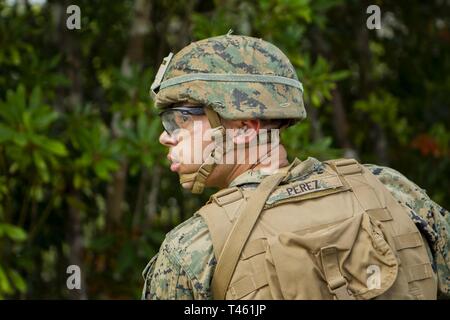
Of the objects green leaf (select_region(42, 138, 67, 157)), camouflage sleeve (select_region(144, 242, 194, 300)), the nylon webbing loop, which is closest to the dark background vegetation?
green leaf (select_region(42, 138, 67, 157))

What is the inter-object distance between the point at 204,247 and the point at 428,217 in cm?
56

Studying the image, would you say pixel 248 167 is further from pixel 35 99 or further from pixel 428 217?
pixel 35 99

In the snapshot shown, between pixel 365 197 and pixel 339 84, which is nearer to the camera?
pixel 365 197

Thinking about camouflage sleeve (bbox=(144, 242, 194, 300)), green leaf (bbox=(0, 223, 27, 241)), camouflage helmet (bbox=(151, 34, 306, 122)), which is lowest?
green leaf (bbox=(0, 223, 27, 241))

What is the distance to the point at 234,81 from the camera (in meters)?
2.35

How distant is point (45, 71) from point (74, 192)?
71cm

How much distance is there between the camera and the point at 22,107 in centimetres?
448

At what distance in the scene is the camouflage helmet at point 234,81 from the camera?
2326 mm

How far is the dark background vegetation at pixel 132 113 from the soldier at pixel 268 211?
7.30ft

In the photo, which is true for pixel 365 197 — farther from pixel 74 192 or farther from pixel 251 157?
pixel 74 192

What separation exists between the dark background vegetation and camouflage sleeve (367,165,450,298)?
7.89ft

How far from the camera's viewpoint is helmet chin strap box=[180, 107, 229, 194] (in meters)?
2.34

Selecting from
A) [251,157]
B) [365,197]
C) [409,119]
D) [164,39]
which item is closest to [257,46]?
[251,157]

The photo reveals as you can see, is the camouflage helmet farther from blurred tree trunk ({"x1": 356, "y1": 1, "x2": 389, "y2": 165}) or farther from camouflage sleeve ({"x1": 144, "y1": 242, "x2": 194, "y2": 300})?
blurred tree trunk ({"x1": 356, "y1": 1, "x2": 389, "y2": 165})
